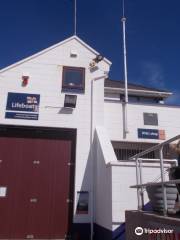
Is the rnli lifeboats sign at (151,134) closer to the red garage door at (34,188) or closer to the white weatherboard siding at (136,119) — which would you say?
the white weatherboard siding at (136,119)

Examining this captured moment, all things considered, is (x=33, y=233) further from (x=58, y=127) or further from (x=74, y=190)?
(x=58, y=127)

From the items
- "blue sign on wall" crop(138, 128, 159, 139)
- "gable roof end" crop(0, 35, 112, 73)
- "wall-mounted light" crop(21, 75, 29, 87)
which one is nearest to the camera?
"wall-mounted light" crop(21, 75, 29, 87)

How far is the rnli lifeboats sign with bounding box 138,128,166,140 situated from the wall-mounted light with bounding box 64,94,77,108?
101 inches

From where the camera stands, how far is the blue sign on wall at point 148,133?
10297 mm

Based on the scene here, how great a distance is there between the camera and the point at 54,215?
8688 millimetres

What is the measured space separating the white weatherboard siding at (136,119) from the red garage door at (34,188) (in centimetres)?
176

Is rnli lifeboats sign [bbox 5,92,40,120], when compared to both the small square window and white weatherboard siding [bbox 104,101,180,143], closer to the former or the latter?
white weatherboard siding [bbox 104,101,180,143]

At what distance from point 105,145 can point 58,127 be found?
1.86 metres

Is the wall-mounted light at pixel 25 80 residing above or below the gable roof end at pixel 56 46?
below

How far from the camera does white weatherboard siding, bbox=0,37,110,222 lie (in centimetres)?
931

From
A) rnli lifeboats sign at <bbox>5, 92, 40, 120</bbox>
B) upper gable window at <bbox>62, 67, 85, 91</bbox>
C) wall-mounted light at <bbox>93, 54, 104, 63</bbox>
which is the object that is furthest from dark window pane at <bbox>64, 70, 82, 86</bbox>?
rnli lifeboats sign at <bbox>5, 92, 40, 120</bbox>

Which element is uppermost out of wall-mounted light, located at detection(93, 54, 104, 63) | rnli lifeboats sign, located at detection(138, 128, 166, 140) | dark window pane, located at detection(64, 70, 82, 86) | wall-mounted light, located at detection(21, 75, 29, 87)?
wall-mounted light, located at detection(93, 54, 104, 63)

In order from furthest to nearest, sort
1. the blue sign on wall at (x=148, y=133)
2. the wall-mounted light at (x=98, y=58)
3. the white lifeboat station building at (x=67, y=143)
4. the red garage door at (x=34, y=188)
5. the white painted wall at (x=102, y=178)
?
the wall-mounted light at (x=98, y=58), the blue sign on wall at (x=148, y=133), the red garage door at (x=34, y=188), the white lifeboat station building at (x=67, y=143), the white painted wall at (x=102, y=178)

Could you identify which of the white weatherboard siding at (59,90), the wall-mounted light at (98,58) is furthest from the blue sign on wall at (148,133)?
the wall-mounted light at (98,58)
